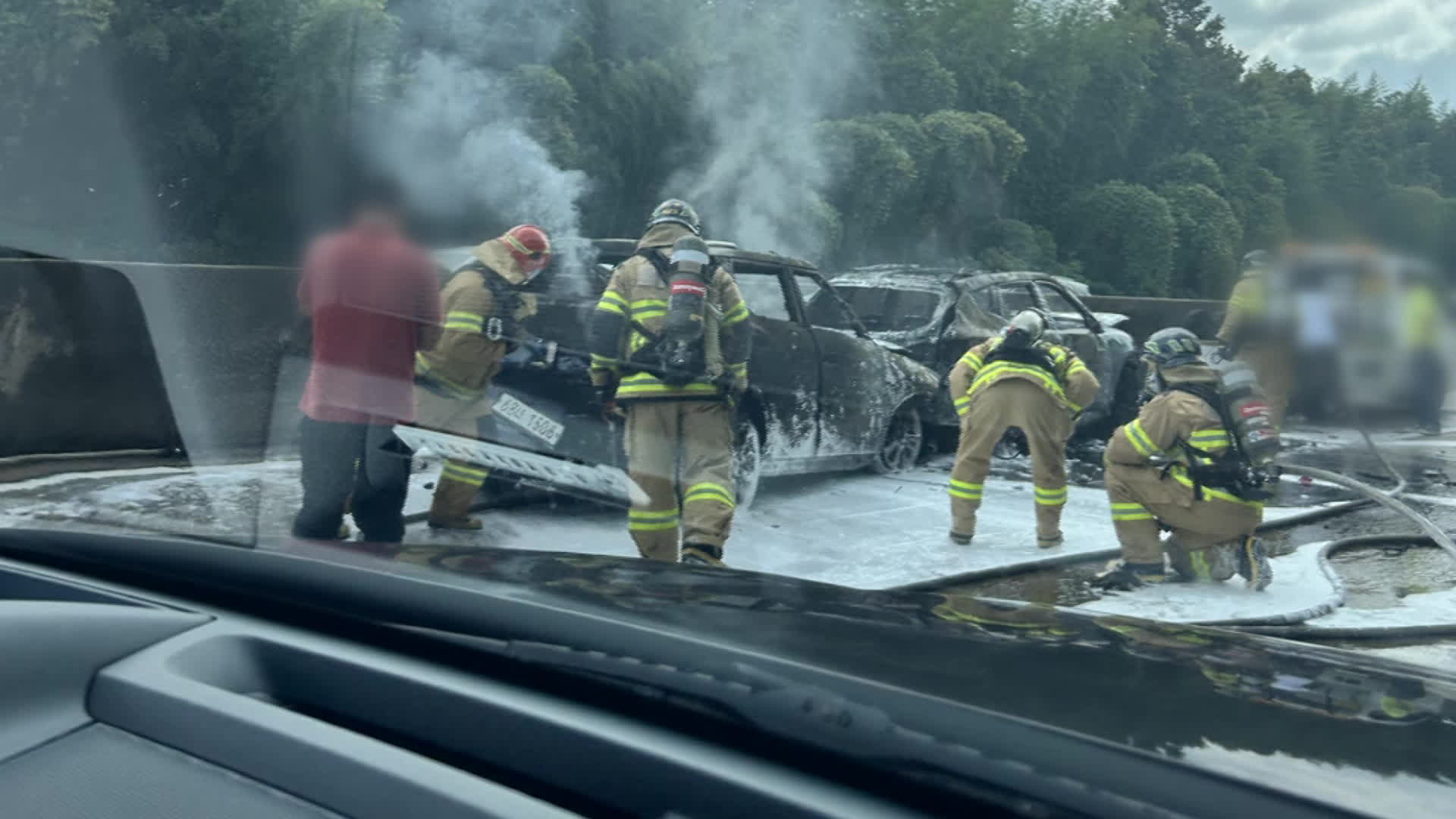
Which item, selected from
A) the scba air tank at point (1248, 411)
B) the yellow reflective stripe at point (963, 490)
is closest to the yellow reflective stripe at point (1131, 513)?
the scba air tank at point (1248, 411)

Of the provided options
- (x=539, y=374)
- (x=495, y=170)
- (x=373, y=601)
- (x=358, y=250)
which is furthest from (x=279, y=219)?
(x=373, y=601)

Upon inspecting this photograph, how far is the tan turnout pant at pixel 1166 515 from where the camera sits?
3.20 metres

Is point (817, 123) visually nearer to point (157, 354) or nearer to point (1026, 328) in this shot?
point (1026, 328)

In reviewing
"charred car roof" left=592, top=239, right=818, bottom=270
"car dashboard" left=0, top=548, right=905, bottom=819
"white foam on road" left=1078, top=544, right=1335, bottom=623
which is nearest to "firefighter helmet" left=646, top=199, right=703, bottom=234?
"charred car roof" left=592, top=239, right=818, bottom=270

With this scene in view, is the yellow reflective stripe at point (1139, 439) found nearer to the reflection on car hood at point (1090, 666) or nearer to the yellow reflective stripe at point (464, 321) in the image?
the reflection on car hood at point (1090, 666)

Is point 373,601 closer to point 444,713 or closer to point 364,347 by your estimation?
point 444,713

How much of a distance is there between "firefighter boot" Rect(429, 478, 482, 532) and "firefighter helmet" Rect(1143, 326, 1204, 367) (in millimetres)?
1743

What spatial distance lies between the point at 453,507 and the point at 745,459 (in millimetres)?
1823

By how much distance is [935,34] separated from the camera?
2797mm

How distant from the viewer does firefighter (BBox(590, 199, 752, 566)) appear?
3.76 metres

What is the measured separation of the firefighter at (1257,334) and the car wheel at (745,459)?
237cm

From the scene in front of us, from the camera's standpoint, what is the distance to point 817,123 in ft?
10.5

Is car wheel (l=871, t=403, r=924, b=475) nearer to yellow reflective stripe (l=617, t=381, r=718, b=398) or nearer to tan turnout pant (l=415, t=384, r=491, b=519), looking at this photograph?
yellow reflective stripe (l=617, t=381, r=718, b=398)

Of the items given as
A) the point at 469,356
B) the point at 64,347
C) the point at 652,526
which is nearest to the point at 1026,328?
the point at 652,526
